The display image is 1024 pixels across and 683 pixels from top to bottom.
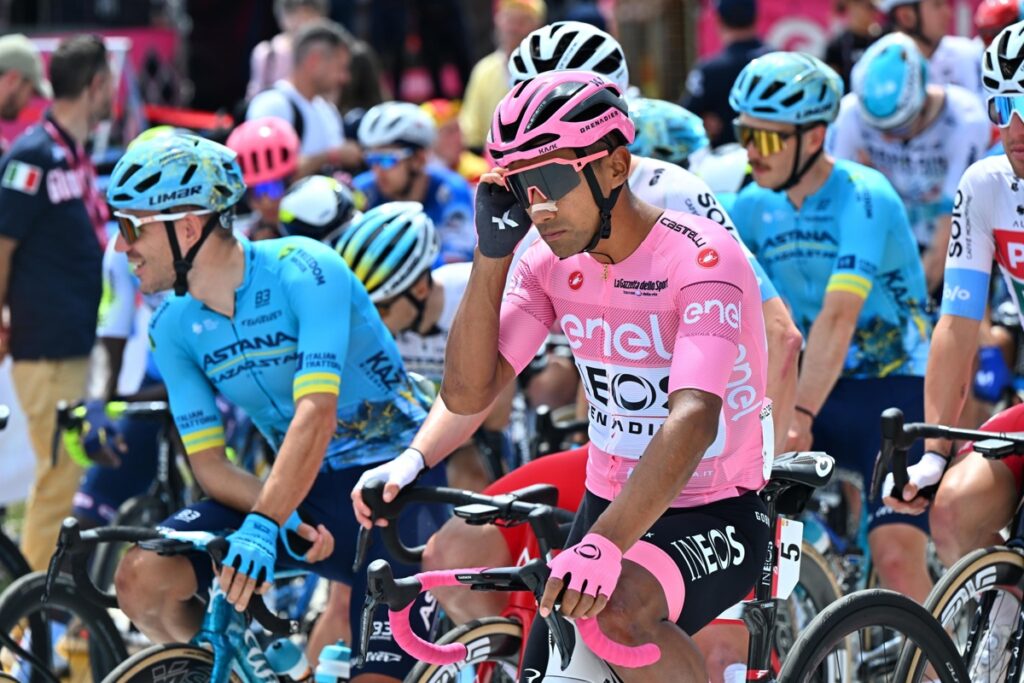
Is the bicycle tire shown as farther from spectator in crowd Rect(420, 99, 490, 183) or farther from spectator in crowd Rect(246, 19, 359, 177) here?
spectator in crowd Rect(420, 99, 490, 183)

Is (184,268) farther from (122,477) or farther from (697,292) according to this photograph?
(122,477)

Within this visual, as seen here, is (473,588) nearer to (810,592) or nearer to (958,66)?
(810,592)

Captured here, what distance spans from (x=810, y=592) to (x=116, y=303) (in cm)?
381

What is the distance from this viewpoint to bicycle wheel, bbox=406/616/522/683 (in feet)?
14.5

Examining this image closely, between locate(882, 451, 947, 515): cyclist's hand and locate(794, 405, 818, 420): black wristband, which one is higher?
locate(882, 451, 947, 515): cyclist's hand

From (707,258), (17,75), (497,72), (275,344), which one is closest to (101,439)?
(275,344)

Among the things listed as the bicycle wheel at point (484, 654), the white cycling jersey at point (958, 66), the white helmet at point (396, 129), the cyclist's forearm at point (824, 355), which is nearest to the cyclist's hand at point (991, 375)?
the white cycling jersey at point (958, 66)

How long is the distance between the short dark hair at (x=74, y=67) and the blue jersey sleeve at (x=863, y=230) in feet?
13.0

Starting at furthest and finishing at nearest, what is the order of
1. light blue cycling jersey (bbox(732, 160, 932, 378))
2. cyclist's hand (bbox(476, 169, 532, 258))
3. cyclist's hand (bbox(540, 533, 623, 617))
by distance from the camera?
1. light blue cycling jersey (bbox(732, 160, 932, 378))
2. cyclist's hand (bbox(476, 169, 532, 258))
3. cyclist's hand (bbox(540, 533, 623, 617))

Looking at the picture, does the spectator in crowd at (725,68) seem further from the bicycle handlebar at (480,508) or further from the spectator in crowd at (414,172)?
the bicycle handlebar at (480,508)

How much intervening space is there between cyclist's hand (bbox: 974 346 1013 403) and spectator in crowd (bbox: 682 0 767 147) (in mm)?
2758

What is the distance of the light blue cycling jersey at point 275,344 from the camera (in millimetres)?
5168

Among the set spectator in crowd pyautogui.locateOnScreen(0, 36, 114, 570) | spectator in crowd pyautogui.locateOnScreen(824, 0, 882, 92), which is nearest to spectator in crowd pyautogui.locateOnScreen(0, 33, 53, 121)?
spectator in crowd pyautogui.locateOnScreen(0, 36, 114, 570)

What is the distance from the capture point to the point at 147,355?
333 inches
